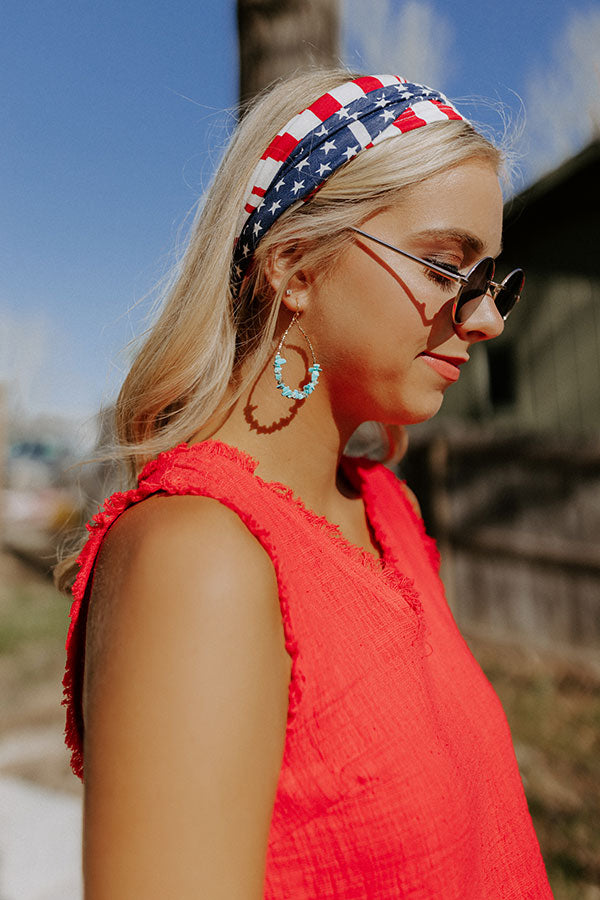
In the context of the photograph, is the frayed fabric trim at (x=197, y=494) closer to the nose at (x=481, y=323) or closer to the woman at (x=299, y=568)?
the woman at (x=299, y=568)

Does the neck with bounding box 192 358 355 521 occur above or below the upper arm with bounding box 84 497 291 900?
above

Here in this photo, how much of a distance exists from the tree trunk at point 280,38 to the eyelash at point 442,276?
1.57 m

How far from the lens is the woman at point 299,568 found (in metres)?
0.93

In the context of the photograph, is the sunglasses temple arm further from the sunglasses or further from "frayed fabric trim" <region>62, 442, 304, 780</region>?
"frayed fabric trim" <region>62, 442, 304, 780</region>

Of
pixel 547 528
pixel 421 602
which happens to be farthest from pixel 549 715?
pixel 421 602

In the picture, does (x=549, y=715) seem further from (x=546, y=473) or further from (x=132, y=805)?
(x=132, y=805)

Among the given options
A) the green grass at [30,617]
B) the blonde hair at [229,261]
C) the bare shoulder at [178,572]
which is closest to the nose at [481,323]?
the blonde hair at [229,261]

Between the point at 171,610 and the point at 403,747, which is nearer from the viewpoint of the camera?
the point at 171,610

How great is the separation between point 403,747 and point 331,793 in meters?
0.14

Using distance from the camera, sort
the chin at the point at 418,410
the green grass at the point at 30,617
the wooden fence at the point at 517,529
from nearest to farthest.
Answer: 1. the chin at the point at 418,410
2. the wooden fence at the point at 517,529
3. the green grass at the point at 30,617

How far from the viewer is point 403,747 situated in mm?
1124

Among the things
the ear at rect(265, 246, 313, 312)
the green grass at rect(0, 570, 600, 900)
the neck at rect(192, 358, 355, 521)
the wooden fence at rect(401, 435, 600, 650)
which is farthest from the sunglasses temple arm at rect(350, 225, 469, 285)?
the wooden fence at rect(401, 435, 600, 650)

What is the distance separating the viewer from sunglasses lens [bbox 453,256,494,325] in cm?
142

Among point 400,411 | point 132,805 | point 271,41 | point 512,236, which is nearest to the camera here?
point 132,805
